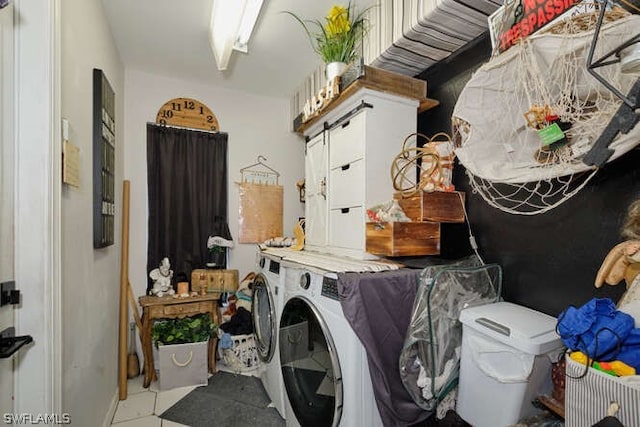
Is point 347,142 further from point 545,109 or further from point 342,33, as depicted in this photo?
point 545,109

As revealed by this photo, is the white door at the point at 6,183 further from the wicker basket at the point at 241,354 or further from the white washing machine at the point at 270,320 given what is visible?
the wicker basket at the point at 241,354

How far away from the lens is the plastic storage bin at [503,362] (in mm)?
944

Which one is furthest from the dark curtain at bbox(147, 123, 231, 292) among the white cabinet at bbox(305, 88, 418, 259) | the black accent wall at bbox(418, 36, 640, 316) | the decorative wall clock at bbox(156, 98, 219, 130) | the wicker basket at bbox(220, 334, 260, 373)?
the black accent wall at bbox(418, 36, 640, 316)

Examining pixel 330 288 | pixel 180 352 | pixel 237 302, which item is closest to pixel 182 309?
pixel 180 352

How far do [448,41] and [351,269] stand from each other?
1275 mm

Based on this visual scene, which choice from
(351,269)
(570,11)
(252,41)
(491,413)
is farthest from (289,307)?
(252,41)

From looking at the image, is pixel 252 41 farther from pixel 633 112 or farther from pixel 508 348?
pixel 508 348

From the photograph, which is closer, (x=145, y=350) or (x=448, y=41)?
(x=448, y=41)

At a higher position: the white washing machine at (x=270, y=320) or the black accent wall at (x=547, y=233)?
the black accent wall at (x=547, y=233)

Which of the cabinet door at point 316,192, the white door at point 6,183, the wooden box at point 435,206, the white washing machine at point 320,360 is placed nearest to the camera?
the white door at point 6,183

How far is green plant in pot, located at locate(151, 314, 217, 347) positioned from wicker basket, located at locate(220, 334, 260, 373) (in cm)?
21

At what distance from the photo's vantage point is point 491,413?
1.04 meters

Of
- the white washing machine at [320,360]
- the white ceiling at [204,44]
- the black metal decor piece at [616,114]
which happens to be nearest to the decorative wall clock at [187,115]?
the white ceiling at [204,44]

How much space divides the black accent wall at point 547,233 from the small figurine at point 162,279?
2.24 metres
